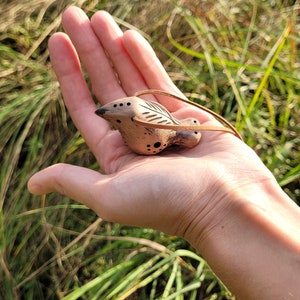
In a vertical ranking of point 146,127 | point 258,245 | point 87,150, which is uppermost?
point 146,127

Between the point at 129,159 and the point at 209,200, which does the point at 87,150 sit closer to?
the point at 129,159

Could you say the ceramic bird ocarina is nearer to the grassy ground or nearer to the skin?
the skin

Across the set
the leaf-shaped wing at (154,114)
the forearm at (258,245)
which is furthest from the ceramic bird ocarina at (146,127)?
the forearm at (258,245)

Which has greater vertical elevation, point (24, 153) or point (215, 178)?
point (215, 178)

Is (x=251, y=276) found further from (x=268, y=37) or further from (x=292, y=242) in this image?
(x=268, y=37)

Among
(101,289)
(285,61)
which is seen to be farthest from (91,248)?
(285,61)

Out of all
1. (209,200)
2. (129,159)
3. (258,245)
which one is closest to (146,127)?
(129,159)

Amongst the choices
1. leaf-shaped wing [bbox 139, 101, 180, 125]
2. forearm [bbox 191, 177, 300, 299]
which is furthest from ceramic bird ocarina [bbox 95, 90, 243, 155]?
forearm [bbox 191, 177, 300, 299]
